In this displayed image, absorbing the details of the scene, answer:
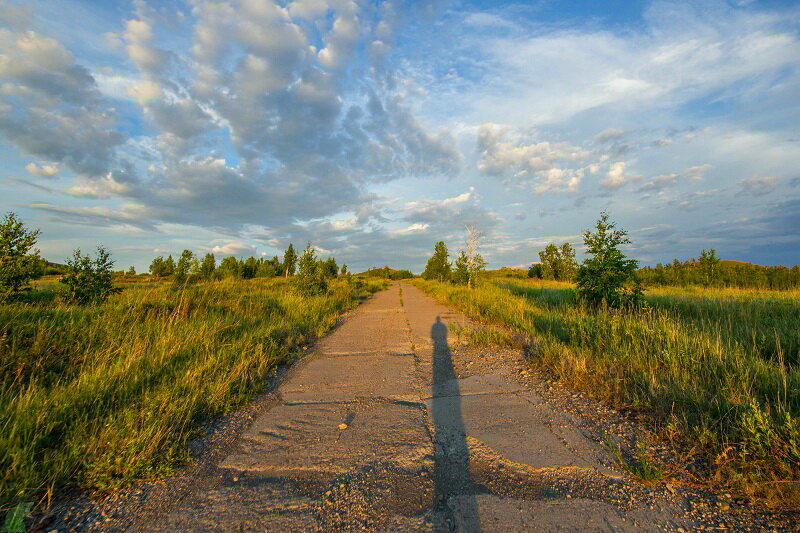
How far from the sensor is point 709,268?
28.2 metres

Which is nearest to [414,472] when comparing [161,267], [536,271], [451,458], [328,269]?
[451,458]

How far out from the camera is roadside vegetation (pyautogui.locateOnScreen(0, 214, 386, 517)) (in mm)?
2322

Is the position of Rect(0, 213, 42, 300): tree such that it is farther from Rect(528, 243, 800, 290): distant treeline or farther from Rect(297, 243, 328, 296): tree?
Rect(528, 243, 800, 290): distant treeline

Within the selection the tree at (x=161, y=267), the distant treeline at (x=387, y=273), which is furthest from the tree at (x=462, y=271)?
the distant treeline at (x=387, y=273)

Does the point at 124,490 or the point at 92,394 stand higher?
the point at 92,394

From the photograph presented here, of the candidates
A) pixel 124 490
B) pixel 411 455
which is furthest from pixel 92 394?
pixel 411 455

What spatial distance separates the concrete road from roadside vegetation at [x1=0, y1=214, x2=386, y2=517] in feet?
1.99

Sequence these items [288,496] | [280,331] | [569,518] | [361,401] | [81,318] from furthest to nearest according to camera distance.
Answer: [280,331]
[81,318]
[361,401]
[288,496]
[569,518]

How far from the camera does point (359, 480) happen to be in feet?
7.35

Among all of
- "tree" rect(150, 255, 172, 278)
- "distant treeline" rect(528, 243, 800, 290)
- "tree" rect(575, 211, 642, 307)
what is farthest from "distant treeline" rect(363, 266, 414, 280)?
"tree" rect(575, 211, 642, 307)

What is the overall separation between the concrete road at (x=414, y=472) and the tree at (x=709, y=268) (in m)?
34.2

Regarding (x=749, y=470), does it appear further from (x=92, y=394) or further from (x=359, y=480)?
(x=92, y=394)

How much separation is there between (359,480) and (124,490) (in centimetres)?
155

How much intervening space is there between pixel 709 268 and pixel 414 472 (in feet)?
121
